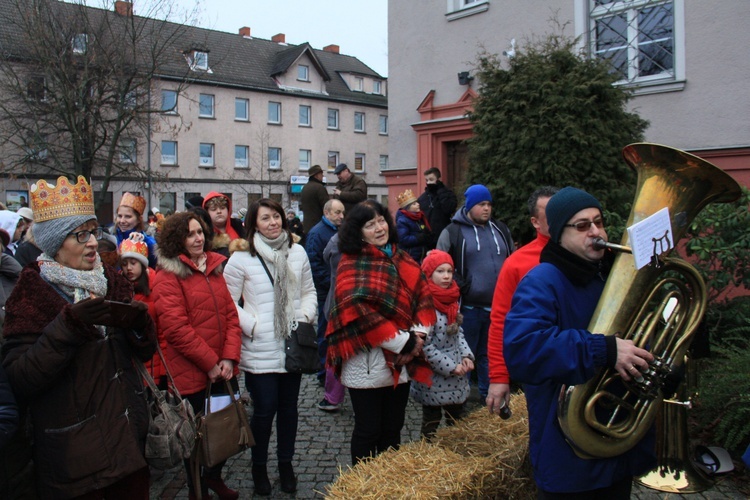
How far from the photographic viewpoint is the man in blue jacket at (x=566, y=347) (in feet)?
7.47

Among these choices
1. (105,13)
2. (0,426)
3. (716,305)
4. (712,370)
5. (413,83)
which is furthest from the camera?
(105,13)

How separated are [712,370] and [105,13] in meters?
24.7

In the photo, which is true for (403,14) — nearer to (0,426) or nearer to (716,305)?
(716,305)

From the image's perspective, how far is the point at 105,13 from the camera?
23.4 meters

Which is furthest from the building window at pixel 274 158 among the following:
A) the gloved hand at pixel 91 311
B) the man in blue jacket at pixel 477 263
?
the gloved hand at pixel 91 311

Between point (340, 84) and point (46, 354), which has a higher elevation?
point (340, 84)

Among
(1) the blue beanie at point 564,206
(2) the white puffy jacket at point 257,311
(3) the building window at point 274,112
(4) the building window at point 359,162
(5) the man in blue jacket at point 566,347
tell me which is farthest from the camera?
(4) the building window at point 359,162

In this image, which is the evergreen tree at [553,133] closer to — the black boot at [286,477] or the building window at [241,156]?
the black boot at [286,477]

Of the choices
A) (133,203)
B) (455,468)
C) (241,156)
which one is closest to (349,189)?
(133,203)

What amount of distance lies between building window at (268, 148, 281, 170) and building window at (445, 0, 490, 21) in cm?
3113

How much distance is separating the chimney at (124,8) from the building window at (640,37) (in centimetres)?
1829

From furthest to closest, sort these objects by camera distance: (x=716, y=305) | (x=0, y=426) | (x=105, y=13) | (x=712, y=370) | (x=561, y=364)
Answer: (x=105, y=13)
(x=716, y=305)
(x=712, y=370)
(x=0, y=426)
(x=561, y=364)

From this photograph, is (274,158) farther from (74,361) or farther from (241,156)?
(74,361)

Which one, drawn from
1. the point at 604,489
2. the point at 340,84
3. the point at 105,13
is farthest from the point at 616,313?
the point at 340,84
